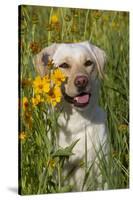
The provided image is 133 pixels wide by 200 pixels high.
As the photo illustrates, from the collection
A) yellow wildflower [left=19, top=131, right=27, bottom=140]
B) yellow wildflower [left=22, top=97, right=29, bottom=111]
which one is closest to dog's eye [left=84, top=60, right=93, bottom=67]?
yellow wildflower [left=22, top=97, right=29, bottom=111]

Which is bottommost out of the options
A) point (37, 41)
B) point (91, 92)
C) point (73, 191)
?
point (73, 191)

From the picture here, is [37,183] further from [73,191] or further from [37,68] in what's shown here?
[37,68]

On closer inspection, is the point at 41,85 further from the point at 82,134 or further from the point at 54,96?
the point at 82,134

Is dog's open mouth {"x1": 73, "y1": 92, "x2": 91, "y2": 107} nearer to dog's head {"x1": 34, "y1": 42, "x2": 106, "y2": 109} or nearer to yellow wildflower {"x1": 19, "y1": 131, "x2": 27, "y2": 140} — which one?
dog's head {"x1": 34, "y1": 42, "x2": 106, "y2": 109}

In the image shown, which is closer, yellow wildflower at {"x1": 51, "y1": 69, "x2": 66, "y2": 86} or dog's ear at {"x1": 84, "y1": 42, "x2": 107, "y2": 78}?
yellow wildflower at {"x1": 51, "y1": 69, "x2": 66, "y2": 86}

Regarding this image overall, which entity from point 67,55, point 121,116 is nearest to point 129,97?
point 121,116

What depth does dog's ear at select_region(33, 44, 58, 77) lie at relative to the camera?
561cm

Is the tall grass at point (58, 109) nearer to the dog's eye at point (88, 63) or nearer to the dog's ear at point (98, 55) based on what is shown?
the dog's ear at point (98, 55)

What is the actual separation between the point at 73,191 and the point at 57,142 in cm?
41

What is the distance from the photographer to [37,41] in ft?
18.5

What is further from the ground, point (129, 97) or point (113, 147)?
point (129, 97)

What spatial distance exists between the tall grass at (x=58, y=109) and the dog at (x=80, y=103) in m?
0.05

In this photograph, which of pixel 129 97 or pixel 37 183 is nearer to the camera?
pixel 37 183

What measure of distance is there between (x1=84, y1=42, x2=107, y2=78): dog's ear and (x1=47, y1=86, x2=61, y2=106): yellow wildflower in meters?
0.38
